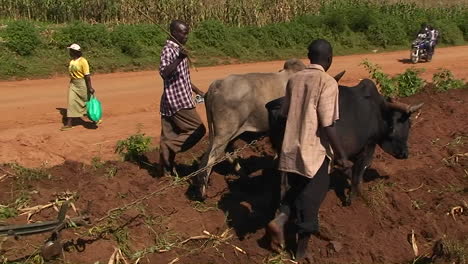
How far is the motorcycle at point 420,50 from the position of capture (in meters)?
19.3

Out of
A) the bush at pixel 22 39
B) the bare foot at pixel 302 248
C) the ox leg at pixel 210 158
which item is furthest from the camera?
the bush at pixel 22 39

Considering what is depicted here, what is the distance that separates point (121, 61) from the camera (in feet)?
55.5

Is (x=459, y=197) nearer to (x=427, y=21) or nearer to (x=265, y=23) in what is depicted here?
(x=265, y=23)

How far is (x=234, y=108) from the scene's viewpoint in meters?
7.53

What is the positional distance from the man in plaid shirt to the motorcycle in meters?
13.3

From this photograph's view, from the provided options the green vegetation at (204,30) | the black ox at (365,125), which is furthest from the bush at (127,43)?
the black ox at (365,125)

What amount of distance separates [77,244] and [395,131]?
4.27 metres

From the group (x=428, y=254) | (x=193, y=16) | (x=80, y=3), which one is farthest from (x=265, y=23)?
(x=428, y=254)

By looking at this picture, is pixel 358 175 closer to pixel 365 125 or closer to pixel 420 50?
pixel 365 125

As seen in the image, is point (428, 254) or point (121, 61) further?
point (121, 61)

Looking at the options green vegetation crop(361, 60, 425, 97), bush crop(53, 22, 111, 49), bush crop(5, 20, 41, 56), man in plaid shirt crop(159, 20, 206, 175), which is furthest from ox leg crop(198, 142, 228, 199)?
bush crop(53, 22, 111, 49)

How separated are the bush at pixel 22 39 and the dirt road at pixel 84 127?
1448mm

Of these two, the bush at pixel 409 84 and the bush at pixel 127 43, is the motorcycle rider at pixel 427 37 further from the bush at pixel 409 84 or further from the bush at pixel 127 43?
the bush at pixel 127 43

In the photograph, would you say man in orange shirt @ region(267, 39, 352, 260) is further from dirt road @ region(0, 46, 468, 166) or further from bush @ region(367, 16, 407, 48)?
bush @ region(367, 16, 407, 48)
